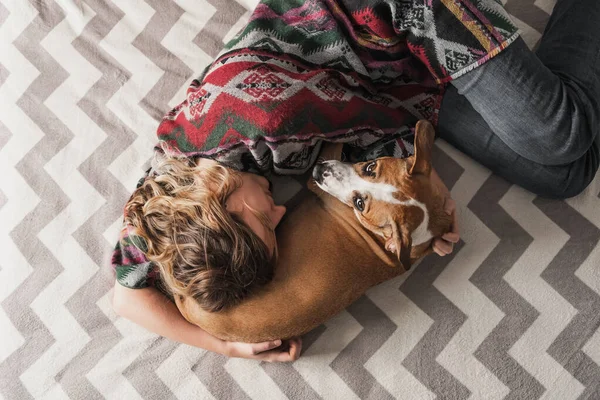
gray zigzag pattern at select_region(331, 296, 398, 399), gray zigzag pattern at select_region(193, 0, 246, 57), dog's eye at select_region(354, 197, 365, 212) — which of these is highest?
gray zigzag pattern at select_region(193, 0, 246, 57)

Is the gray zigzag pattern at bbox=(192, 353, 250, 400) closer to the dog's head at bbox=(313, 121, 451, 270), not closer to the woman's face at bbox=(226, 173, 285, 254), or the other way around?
the woman's face at bbox=(226, 173, 285, 254)

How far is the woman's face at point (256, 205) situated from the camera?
147 centimetres

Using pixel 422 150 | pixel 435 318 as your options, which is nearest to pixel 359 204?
pixel 422 150

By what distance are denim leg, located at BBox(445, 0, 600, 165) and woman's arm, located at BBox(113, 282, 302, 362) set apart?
3.27 feet

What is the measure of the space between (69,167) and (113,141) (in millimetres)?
196

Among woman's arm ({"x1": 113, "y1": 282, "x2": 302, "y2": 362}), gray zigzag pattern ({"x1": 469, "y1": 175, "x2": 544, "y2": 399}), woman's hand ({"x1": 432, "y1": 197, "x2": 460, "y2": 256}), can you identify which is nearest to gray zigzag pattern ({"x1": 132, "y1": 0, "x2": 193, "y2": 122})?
woman's arm ({"x1": 113, "y1": 282, "x2": 302, "y2": 362})

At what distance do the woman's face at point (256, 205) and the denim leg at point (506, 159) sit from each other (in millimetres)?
672

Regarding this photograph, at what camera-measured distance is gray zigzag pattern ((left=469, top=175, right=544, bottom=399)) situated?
1577mm

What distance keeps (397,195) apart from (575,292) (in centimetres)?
75

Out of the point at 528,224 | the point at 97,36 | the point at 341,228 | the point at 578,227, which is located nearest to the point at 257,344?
the point at 341,228

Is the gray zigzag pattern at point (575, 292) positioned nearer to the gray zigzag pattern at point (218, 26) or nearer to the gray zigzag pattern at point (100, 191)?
the gray zigzag pattern at point (218, 26)

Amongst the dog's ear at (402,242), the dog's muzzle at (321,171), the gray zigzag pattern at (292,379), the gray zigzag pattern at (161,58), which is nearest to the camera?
the dog's ear at (402,242)

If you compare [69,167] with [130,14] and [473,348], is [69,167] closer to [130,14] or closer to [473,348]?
[130,14]

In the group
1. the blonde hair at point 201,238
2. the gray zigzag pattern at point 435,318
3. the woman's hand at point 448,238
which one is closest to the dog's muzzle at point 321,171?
the blonde hair at point 201,238
